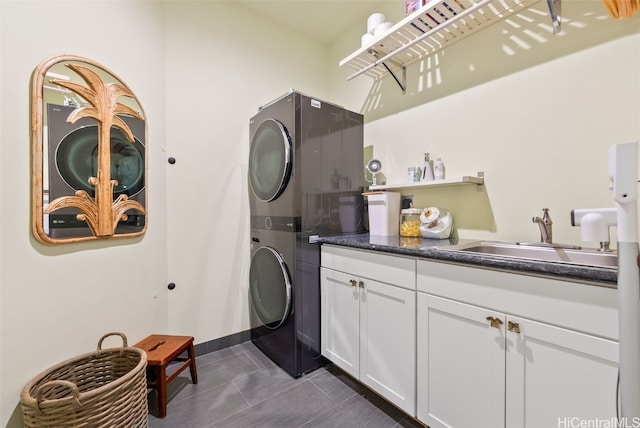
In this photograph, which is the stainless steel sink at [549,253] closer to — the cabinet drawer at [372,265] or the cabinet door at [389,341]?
the cabinet drawer at [372,265]

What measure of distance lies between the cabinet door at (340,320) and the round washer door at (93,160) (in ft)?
4.43

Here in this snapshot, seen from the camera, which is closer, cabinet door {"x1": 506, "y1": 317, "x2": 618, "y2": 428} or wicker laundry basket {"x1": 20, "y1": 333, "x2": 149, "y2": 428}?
cabinet door {"x1": 506, "y1": 317, "x2": 618, "y2": 428}

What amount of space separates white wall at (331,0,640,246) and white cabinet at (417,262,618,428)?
2.28ft

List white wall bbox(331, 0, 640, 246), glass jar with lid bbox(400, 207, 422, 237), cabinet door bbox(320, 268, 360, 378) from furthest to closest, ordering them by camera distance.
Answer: glass jar with lid bbox(400, 207, 422, 237) → cabinet door bbox(320, 268, 360, 378) → white wall bbox(331, 0, 640, 246)

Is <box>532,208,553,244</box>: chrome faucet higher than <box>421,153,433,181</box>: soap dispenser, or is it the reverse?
<box>421,153,433,181</box>: soap dispenser

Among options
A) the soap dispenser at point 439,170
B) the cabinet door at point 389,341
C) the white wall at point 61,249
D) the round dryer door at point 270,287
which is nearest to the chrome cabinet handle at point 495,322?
the cabinet door at point 389,341

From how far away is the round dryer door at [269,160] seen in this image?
185cm

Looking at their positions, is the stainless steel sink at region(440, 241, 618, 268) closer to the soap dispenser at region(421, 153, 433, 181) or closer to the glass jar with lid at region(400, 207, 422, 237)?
the glass jar with lid at region(400, 207, 422, 237)

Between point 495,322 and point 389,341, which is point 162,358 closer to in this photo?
point 389,341

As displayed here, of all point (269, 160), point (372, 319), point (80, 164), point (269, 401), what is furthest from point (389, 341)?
→ point (80, 164)

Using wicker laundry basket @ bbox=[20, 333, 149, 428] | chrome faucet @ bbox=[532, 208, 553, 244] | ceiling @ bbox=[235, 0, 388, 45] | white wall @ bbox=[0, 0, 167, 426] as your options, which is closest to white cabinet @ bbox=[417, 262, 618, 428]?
chrome faucet @ bbox=[532, 208, 553, 244]

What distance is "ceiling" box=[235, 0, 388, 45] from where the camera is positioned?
2297 millimetres

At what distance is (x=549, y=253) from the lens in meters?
1.31

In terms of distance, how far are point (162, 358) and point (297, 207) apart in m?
1.15
